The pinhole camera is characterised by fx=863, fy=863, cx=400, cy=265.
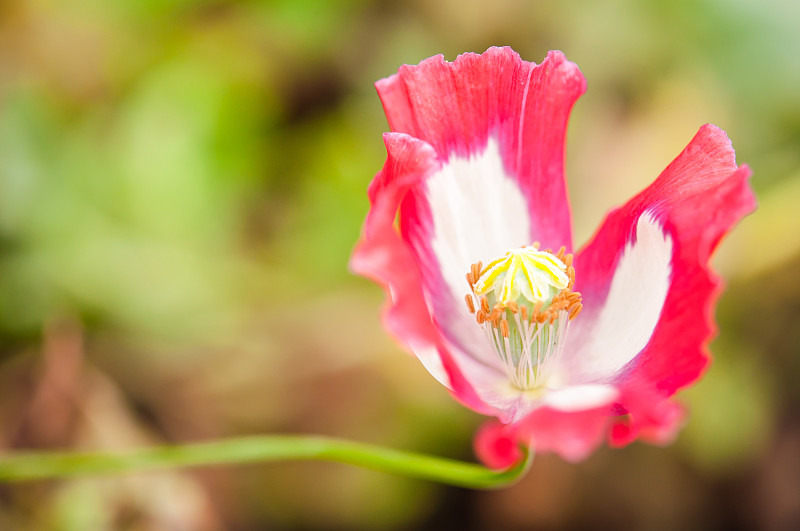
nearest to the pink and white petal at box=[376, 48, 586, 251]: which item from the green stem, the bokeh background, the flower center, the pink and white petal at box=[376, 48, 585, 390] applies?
the pink and white petal at box=[376, 48, 585, 390]

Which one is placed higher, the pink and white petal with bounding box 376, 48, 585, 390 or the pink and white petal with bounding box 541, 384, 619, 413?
the pink and white petal with bounding box 376, 48, 585, 390

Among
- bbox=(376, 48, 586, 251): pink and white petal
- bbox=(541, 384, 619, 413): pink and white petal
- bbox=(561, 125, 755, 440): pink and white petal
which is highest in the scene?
bbox=(376, 48, 586, 251): pink and white petal

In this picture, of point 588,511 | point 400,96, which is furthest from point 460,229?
point 588,511

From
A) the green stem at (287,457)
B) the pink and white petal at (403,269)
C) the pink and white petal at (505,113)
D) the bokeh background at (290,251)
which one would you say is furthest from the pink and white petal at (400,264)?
the bokeh background at (290,251)

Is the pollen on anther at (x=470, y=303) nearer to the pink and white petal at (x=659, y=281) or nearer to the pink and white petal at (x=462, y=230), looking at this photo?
the pink and white petal at (x=462, y=230)

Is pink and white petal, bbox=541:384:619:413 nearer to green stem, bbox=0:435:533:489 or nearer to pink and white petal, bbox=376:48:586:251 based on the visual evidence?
green stem, bbox=0:435:533:489

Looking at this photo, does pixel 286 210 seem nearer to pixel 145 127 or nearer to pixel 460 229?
pixel 145 127

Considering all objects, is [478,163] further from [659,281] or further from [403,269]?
[403,269]
